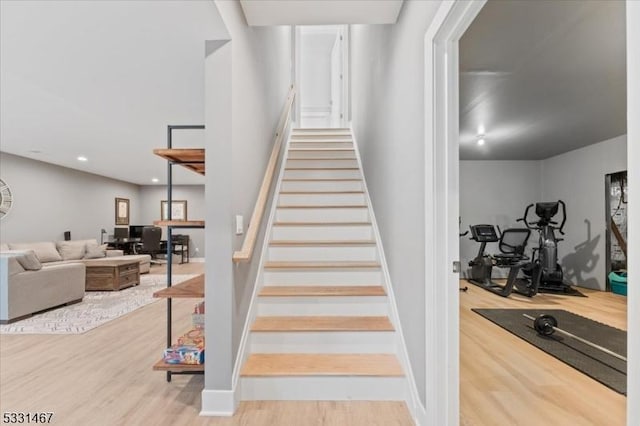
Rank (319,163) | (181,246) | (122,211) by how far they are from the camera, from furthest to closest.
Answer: (181,246)
(122,211)
(319,163)

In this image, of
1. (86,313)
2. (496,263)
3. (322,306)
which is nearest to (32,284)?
(86,313)

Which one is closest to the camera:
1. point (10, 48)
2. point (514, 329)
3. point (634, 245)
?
point (634, 245)

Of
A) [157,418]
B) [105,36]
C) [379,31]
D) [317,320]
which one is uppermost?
[379,31]

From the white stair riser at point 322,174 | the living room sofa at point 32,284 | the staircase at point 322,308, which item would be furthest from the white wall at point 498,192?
the living room sofa at point 32,284

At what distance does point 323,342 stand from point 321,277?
24.8 inches

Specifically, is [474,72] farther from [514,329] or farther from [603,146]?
[603,146]

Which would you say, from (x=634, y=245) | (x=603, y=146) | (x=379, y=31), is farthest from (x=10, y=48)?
(x=603, y=146)

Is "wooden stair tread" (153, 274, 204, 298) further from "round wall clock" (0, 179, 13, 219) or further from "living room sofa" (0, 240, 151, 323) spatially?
"round wall clock" (0, 179, 13, 219)

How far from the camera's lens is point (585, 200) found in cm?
554

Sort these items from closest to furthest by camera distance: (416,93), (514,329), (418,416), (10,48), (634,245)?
(634,245)
(418,416)
(416,93)
(10,48)
(514,329)

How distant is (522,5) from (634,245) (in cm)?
207

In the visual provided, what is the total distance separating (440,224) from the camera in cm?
151

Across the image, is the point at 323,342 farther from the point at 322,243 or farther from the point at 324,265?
the point at 322,243

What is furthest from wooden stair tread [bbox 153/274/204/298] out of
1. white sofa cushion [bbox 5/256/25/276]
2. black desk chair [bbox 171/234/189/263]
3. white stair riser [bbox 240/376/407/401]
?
black desk chair [bbox 171/234/189/263]
